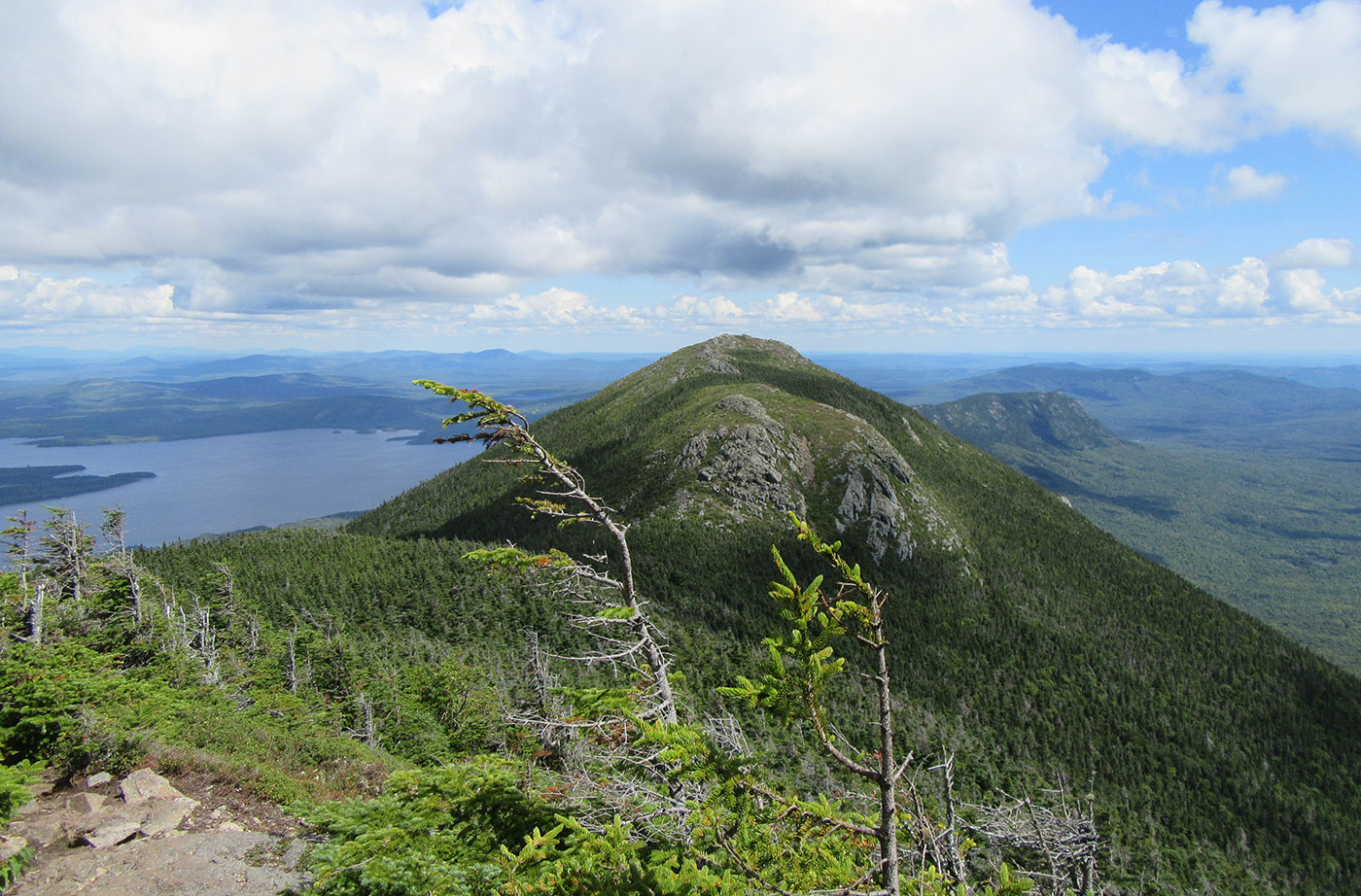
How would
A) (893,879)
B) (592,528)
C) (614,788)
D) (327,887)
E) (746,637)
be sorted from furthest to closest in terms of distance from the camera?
1. (592,528)
2. (746,637)
3. (614,788)
4. (327,887)
5. (893,879)

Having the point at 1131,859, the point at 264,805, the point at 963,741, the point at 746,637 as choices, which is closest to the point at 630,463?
the point at 746,637

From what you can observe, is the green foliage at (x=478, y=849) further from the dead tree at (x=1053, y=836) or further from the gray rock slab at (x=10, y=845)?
the dead tree at (x=1053, y=836)

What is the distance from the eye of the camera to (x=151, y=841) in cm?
1455

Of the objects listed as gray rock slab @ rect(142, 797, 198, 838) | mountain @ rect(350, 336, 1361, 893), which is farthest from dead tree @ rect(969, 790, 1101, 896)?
mountain @ rect(350, 336, 1361, 893)

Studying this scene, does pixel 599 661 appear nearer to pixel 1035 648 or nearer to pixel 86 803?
pixel 86 803

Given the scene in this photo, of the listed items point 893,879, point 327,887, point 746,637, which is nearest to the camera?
point 893,879

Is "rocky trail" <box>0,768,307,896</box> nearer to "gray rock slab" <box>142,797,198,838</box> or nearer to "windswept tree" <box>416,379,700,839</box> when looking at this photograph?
"gray rock slab" <box>142,797,198,838</box>

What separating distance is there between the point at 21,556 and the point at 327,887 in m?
37.7

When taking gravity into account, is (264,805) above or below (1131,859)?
above

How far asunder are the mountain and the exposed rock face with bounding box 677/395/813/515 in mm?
637

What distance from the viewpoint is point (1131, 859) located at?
101 m

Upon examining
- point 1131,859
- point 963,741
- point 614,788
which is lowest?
point 1131,859

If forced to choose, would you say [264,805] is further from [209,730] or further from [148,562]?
[148,562]

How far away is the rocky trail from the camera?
13.2 m
